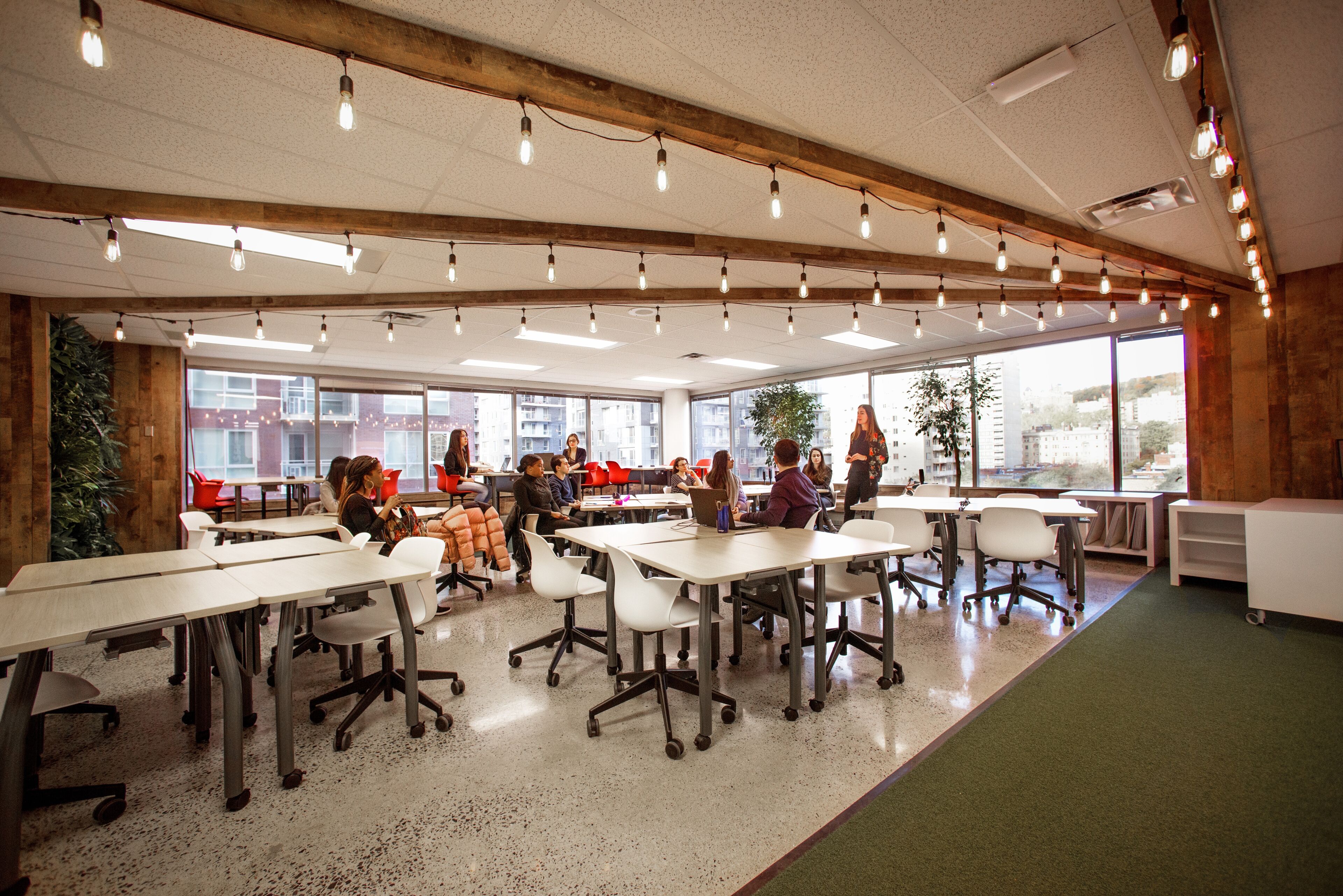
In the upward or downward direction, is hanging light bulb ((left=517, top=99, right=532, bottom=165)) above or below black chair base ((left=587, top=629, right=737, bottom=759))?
above

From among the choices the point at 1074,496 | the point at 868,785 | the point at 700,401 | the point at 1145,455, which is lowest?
the point at 868,785

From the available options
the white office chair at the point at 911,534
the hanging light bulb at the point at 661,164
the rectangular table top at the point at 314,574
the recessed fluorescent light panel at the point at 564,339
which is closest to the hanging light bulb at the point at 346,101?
the hanging light bulb at the point at 661,164

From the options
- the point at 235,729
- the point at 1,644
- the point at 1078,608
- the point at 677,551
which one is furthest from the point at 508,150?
the point at 1078,608

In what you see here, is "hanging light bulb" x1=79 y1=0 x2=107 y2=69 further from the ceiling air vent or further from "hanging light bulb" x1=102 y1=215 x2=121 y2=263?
the ceiling air vent

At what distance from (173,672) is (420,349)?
18.9 feet

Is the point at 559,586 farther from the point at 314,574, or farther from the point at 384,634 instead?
the point at 314,574

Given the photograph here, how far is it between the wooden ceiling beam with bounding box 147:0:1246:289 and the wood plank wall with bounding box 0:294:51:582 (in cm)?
560

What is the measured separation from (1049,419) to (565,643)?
24.9 ft

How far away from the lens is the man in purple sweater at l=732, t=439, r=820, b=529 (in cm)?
412

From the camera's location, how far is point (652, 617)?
2.81m

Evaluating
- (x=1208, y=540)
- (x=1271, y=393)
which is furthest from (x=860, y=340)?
(x=1208, y=540)

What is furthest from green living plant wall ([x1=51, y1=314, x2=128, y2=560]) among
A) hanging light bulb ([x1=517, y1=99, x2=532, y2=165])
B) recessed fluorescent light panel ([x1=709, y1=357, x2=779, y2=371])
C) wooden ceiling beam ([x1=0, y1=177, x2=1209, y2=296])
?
recessed fluorescent light panel ([x1=709, y1=357, x2=779, y2=371])

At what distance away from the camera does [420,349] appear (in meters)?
8.44

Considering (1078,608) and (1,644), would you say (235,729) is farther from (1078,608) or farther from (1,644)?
(1078,608)
